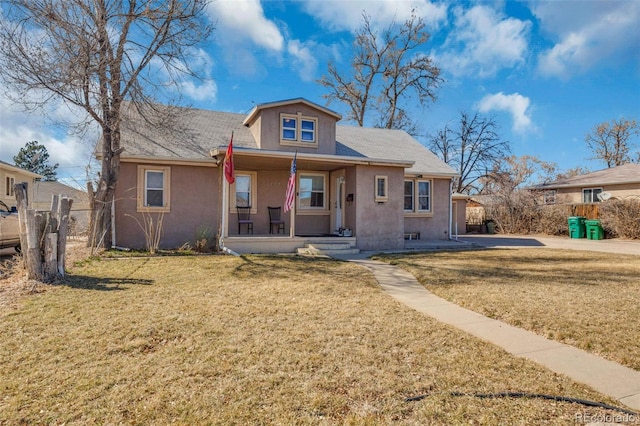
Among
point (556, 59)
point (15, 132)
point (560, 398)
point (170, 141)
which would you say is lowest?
point (560, 398)

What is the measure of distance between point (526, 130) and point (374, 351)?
31.4 m

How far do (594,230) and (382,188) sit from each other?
42.4 feet

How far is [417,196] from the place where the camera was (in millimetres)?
15578

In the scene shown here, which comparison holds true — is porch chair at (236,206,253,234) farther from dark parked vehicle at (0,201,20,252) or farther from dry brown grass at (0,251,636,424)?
dry brown grass at (0,251,636,424)

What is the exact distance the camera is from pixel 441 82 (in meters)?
26.4

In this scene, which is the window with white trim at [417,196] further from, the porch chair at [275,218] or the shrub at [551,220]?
the shrub at [551,220]

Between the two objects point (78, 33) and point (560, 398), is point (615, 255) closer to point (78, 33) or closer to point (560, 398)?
point (560, 398)

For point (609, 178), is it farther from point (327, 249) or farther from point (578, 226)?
point (327, 249)

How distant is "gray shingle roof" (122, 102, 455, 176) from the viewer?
11961 mm

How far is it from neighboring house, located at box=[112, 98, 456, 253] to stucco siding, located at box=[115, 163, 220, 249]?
0.03 meters

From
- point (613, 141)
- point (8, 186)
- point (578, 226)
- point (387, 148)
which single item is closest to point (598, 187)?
point (578, 226)

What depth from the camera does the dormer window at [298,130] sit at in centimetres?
1312

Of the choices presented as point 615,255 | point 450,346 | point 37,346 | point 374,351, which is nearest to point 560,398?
point 450,346

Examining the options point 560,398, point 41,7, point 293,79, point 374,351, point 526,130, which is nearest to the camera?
point 560,398
